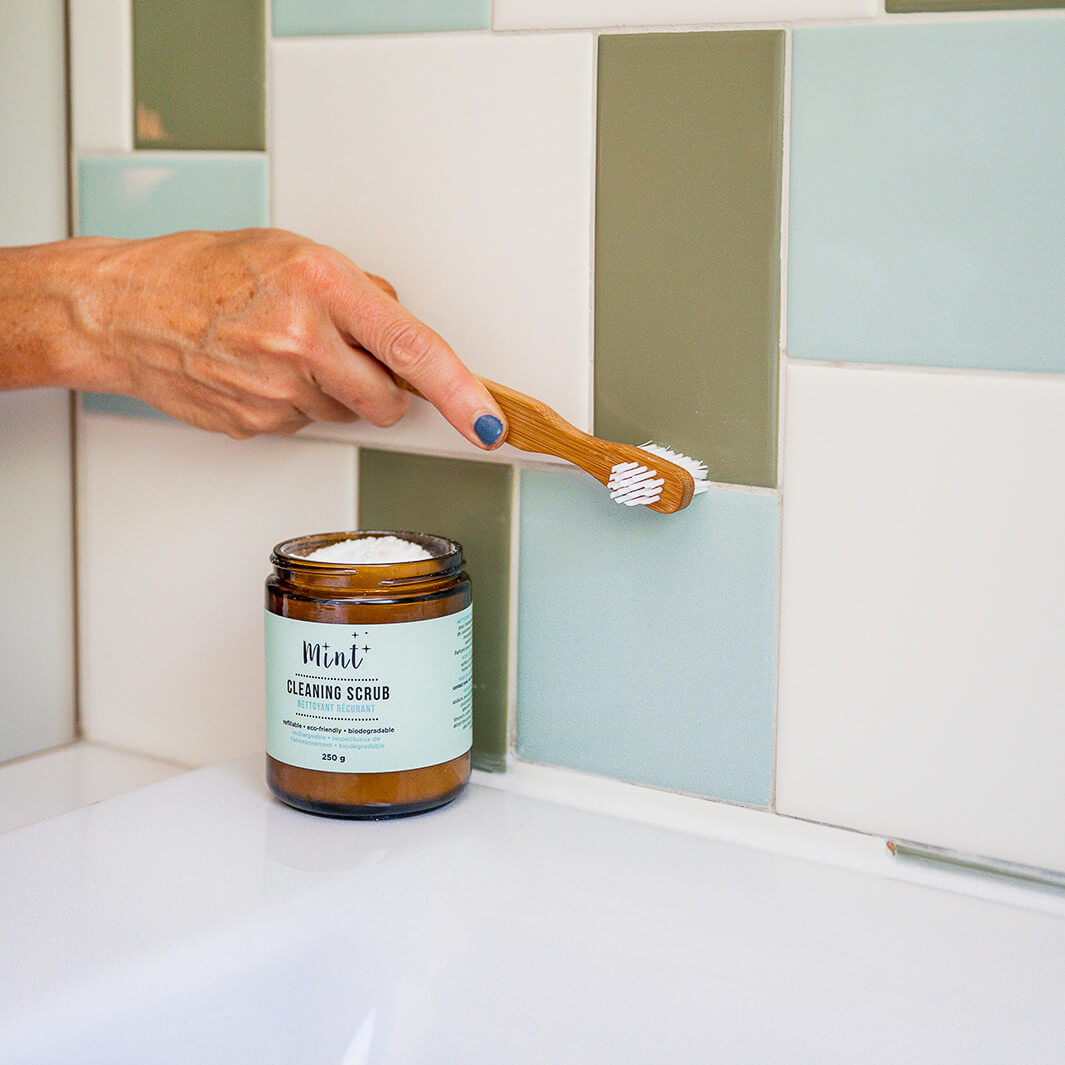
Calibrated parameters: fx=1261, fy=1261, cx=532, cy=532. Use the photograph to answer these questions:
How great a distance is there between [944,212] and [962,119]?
3 centimetres

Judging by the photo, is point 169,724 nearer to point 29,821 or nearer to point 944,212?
point 29,821

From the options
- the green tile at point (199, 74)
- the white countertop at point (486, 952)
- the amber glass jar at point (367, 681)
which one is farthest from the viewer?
the green tile at point (199, 74)


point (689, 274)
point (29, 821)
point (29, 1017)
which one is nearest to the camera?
point (29, 1017)

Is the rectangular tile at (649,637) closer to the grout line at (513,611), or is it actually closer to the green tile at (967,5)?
the grout line at (513,611)

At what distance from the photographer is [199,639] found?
0.72 meters

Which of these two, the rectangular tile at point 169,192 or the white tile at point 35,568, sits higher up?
the rectangular tile at point 169,192

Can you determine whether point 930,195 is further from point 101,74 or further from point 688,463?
point 101,74

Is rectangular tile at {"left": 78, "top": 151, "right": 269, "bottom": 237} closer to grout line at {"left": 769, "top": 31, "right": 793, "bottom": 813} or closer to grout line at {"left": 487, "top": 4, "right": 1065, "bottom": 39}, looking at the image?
grout line at {"left": 487, "top": 4, "right": 1065, "bottom": 39}

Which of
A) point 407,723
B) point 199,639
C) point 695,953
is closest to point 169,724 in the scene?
point 199,639

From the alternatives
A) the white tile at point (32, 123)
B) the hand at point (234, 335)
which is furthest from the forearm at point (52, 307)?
the white tile at point (32, 123)

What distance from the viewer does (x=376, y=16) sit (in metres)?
0.62

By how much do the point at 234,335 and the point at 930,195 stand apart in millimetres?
312

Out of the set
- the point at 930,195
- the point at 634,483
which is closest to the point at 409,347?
the point at 634,483

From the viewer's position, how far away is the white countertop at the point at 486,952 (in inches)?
17.5
